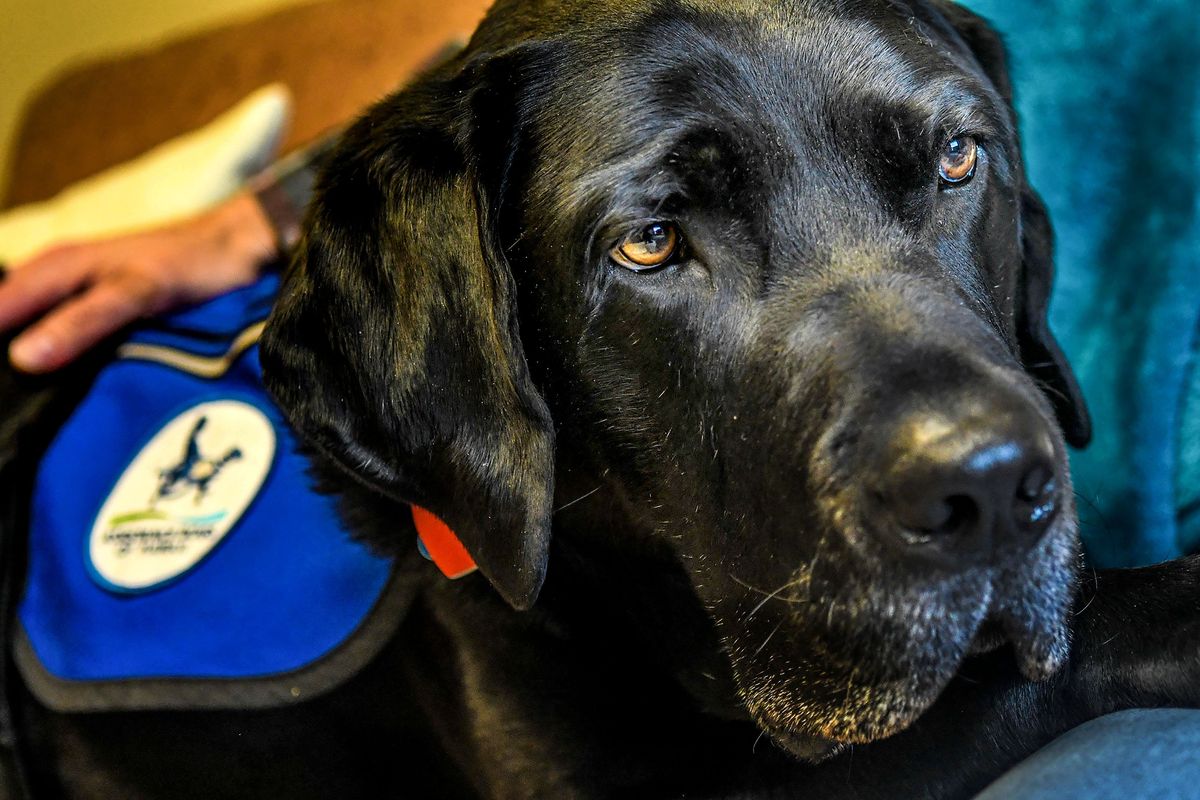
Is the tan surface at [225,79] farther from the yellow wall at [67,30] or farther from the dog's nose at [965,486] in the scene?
the dog's nose at [965,486]

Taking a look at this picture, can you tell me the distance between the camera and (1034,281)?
1679 millimetres

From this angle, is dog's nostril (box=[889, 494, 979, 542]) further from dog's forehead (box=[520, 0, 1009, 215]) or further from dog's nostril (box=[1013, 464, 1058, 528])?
dog's forehead (box=[520, 0, 1009, 215])

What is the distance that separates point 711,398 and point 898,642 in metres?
0.35

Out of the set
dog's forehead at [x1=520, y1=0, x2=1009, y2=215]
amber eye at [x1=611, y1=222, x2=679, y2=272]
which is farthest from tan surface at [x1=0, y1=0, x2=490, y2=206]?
amber eye at [x1=611, y1=222, x2=679, y2=272]

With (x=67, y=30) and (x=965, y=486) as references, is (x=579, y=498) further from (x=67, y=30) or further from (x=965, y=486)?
(x=67, y=30)

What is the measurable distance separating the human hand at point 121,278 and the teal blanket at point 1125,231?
1.60m

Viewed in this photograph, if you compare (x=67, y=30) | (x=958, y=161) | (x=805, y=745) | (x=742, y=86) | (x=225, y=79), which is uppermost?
(x=742, y=86)

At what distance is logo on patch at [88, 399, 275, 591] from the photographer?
5.77 feet

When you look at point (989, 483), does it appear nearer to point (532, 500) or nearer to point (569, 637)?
point (532, 500)

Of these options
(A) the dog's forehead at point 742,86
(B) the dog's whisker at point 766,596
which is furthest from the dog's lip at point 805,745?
(A) the dog's forehead at point 742,86

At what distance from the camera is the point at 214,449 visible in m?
1.82

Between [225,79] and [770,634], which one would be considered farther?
[225,79]

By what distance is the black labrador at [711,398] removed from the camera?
119 cm

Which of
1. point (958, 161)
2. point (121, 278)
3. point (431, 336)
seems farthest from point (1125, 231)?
point (121, 278)
